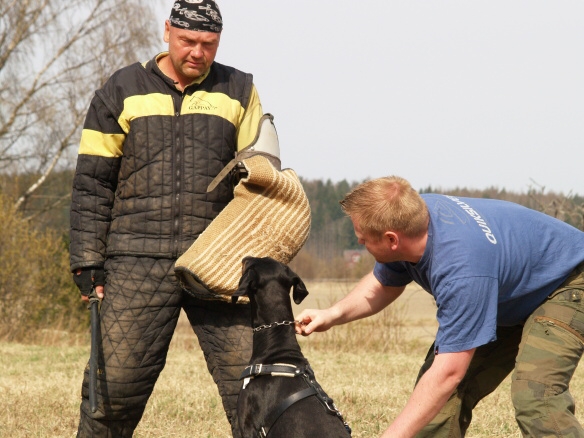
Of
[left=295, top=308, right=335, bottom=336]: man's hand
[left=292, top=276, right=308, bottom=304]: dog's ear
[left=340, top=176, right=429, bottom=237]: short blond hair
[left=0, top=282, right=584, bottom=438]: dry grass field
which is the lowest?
[left=0, top=282, right=584, bottom=438]: dry grass field

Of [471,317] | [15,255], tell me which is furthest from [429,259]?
[15,255]

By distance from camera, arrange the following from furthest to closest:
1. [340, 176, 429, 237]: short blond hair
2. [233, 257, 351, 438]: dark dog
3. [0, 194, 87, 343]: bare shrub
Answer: [0, 194, 87, 343]: bare shrub, [233, 257, 351, 438]: dark dog, [340, 176, 429, 237]: short blond hair

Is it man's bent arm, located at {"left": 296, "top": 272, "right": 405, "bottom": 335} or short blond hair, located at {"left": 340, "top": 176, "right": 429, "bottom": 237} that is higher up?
short blond hair, located at {"left": 340, "top": 176, "right": 429, "bottom": 237}

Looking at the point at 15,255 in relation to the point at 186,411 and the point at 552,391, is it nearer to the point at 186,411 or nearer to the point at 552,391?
the point at 186,411

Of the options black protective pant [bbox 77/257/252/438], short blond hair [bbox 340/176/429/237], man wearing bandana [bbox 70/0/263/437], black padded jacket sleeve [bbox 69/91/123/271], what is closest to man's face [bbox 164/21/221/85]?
man wearing bandana [bbox 70/0/263/437]

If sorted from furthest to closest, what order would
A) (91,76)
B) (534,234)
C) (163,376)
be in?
(91,76)
(163,376)
(534,234)

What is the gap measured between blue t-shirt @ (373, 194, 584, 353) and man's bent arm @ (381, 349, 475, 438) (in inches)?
1.9

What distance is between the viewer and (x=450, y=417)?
3738mm

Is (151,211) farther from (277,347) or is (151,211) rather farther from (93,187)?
(277,347)

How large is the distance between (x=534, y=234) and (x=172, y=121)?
1835mm

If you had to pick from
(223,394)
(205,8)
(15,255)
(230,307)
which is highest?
(205,8)

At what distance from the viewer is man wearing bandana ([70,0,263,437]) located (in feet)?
13.6

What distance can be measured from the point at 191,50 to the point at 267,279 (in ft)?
4.04

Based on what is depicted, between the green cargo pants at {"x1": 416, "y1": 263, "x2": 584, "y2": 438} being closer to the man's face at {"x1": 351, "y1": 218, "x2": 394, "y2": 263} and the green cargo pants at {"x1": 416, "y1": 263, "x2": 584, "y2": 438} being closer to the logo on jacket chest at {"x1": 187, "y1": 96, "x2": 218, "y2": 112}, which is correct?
the man's face at {"x1": 351, "y1": 218, "x2": 394, "y2": 263}
